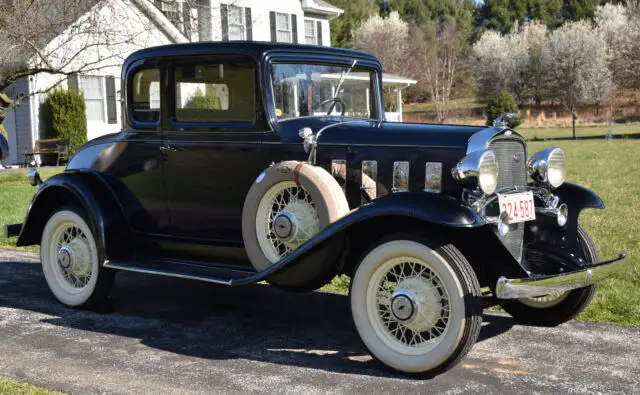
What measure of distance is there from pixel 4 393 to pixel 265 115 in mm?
2349

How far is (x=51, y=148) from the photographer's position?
22016 mm

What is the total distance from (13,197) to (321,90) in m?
9.80

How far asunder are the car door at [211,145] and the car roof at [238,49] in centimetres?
6

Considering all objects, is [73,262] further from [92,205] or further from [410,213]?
[410,213]

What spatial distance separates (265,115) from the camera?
5227mm

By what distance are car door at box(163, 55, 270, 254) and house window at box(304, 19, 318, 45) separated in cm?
2617

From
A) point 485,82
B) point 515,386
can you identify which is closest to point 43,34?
point 515,386

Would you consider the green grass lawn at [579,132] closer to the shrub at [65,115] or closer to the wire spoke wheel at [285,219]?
the shrub at [65,115]

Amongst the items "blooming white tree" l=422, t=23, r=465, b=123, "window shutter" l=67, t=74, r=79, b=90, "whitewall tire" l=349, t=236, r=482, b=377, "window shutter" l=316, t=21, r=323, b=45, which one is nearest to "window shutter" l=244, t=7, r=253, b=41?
"window shutter" l=316, t=21, r=323, b=45

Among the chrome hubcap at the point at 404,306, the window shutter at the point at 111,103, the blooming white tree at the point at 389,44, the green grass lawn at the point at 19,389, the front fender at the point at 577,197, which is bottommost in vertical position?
the green grass lawn at the point at 19,389

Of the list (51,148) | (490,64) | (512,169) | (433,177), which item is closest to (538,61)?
(490,64)

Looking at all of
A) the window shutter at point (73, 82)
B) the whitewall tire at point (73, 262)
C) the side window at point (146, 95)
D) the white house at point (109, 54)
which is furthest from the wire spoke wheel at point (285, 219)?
the window shutter at point (73, 82)

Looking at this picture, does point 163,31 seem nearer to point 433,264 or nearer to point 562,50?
point 433,264

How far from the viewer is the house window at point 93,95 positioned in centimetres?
2356
